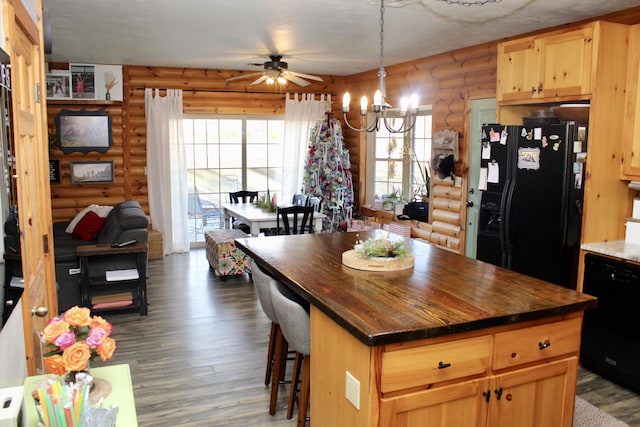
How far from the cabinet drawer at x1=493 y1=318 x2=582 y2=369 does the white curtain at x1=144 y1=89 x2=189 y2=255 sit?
6.25 meters

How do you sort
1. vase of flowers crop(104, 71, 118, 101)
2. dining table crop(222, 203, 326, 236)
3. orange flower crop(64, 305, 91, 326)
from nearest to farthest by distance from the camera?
1. orange flower crop(64, 305, 91, 326)
2. dining table crop(222, 203, 326, 236)
3. vase of flowers crop(104, 71, 118, 101)

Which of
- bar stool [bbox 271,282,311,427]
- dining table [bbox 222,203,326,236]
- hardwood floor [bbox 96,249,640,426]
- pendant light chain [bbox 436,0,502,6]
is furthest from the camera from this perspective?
dining table [bbox 222,203,326,236]

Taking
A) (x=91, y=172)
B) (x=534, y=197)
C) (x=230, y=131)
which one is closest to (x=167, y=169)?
(x=91, y=172)

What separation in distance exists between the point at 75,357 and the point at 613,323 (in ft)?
11.2

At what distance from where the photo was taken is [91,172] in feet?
24.9

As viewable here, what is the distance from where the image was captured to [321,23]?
16.0 feet

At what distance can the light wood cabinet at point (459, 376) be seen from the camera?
214cm

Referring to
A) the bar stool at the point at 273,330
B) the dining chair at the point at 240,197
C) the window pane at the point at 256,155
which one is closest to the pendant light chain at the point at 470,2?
the bar stool at the point at 273,330

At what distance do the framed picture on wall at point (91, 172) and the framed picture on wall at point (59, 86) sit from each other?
908 mm

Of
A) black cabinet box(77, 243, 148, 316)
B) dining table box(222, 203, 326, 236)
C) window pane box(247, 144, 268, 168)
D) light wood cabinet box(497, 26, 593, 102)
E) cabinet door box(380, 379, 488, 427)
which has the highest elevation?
light wood cabinet box(497, 26, 593, 102)

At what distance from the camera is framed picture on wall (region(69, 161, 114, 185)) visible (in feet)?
24.6

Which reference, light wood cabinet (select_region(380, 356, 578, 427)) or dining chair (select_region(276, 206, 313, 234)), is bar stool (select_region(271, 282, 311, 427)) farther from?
dining chair (select_region(276, 206, 313, 234))

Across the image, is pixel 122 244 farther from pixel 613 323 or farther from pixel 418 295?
pixel 613 323

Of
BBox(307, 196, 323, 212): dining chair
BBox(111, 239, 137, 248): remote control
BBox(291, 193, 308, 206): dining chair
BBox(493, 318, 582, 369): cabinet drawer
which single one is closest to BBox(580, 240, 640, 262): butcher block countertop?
BBox(493, 318, 582, 369): cabinet drawer
